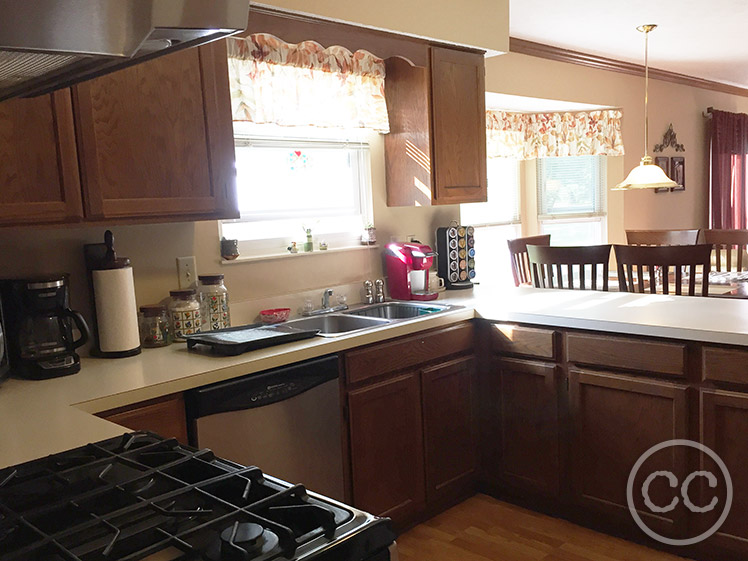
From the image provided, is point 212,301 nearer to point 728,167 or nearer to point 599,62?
point 599,62

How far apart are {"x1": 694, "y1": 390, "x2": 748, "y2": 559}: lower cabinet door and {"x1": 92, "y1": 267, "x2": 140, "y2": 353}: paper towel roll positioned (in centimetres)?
195

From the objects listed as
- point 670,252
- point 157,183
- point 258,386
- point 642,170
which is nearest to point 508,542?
point 258,386

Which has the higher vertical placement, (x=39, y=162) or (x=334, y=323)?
(x=39, y=162)

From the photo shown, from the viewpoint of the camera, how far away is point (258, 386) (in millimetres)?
2135

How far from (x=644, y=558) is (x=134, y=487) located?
6.70ft

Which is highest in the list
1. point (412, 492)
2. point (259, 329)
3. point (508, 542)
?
point (259, 329)

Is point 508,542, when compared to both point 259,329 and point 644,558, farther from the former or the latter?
point 259,329

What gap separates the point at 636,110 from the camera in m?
5.83

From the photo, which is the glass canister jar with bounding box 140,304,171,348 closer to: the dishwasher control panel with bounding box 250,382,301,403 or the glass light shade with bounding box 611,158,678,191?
the dishwasher control panel with bounding box 250,382,301,403

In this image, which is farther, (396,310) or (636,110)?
(636,110)

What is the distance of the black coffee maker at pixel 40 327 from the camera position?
6.54 feet

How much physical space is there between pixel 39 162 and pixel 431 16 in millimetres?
1887

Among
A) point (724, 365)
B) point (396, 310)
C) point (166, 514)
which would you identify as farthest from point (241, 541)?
point (396, 310)

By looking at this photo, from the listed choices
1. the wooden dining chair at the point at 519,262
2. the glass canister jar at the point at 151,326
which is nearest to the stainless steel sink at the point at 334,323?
the glass canister jar at the point at 151,326
